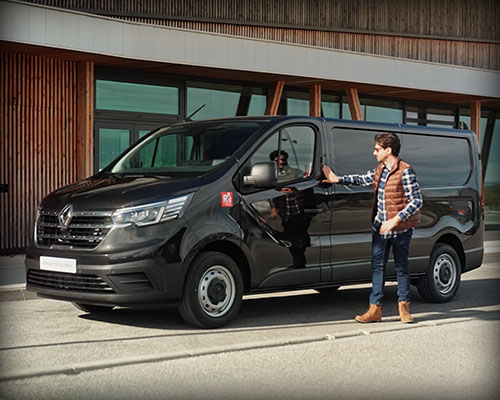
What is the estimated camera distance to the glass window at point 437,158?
9.55 m

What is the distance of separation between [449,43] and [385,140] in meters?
14.1

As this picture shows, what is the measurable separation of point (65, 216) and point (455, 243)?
4.89 m

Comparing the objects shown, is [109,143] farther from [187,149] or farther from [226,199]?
[226,199]

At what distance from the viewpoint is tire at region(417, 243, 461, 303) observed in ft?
31.5

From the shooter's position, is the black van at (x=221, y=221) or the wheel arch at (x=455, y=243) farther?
the wheel arch at (x=455, y=243)

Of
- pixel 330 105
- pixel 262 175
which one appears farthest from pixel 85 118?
pixel 262 175

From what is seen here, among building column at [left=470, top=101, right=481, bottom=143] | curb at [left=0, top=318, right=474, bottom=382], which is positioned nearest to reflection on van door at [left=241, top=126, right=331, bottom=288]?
curb at [left=0, top=318, right=474, bottom=382]

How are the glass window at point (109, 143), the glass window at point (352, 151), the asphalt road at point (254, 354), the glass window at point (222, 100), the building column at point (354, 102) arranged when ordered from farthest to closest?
the building column at point (354, 102) < the glass window at point (222, 100) < the glass window at point (109, 143) < the glass window at point (352, 151) < the asphalt road at point (254, 354)

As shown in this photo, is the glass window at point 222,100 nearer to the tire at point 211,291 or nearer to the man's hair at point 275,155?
the man's hair at point 275,155

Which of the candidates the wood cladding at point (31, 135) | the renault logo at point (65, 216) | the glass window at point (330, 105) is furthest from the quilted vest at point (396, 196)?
the glass window at point (330, 105)

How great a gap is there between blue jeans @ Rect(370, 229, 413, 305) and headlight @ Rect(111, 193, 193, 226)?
204 cm

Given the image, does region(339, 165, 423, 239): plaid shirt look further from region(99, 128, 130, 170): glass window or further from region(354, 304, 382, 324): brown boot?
region(99, 128, 130, 170): glass window

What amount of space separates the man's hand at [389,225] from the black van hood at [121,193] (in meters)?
1.86

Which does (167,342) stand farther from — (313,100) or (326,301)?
(313,100)
